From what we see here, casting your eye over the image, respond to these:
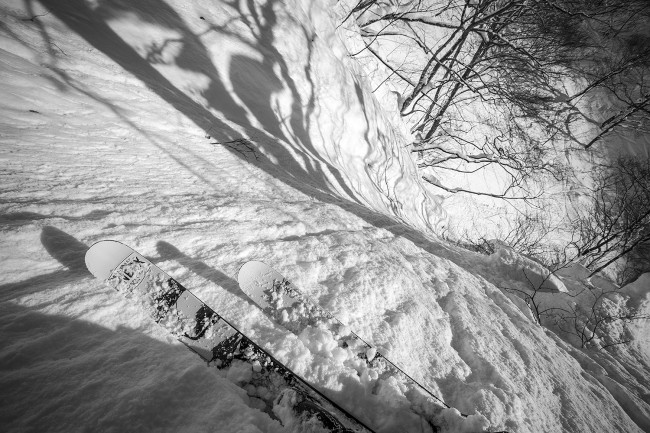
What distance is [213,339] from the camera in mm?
988

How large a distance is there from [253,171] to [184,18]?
225 cm

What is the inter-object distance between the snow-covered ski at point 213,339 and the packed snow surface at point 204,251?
48 mm

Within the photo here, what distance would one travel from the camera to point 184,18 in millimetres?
3080

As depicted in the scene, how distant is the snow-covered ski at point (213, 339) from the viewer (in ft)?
2.77

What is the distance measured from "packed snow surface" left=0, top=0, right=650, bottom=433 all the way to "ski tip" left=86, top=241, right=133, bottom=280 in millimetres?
55

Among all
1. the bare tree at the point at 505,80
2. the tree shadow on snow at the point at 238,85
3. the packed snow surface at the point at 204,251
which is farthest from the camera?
the bare tree at the point at 505,80

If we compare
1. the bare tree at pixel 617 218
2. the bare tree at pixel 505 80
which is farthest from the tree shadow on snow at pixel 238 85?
the bare tree at pixel 617 218

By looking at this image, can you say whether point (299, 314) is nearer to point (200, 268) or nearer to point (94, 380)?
point (200, 268)

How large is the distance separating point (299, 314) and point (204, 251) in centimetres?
66

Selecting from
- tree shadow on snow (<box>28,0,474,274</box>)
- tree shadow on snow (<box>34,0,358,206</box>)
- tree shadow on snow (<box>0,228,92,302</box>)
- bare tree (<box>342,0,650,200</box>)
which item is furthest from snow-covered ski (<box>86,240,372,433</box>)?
bare tree (<box>342,0,650,200</box>)

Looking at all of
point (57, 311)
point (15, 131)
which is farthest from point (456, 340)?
point (15, 131)

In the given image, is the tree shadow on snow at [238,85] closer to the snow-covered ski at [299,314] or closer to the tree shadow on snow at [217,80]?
the tree shadow on snow at [217,80]

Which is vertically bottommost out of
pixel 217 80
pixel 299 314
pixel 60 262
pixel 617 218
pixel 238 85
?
pixel 60 262

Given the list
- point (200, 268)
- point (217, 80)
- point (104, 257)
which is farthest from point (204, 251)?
point (217, 80)
